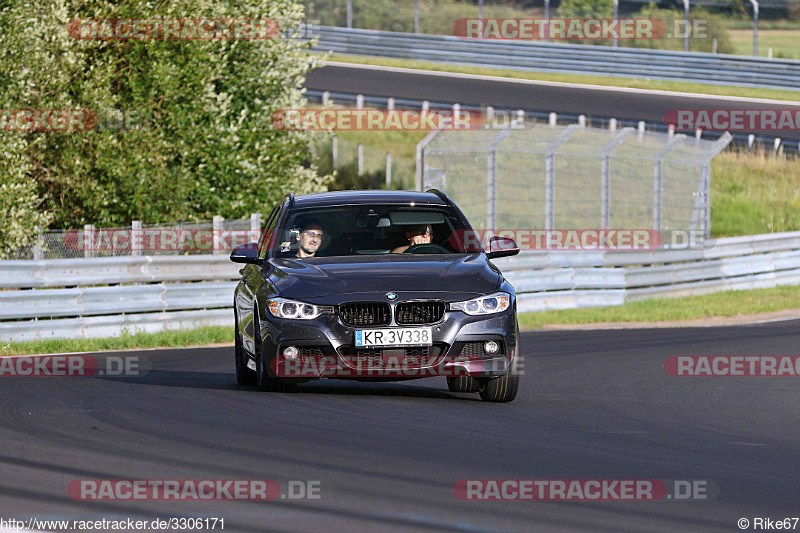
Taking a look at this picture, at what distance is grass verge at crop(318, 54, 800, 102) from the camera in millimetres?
45906

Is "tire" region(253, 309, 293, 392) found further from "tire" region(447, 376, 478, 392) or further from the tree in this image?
the tree

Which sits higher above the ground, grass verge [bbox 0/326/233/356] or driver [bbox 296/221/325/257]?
driver [bbox 296/221/325/257]

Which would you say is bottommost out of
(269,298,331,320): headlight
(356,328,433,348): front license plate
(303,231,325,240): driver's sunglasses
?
(356,328,433,348): front license plate

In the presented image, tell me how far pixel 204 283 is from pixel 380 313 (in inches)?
392

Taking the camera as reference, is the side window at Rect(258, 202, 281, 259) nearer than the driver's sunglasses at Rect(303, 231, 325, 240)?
No

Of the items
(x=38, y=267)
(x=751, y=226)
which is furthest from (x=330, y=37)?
(x=38, y=267)

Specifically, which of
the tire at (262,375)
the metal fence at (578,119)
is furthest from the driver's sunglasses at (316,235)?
the metal fence at (578,119)

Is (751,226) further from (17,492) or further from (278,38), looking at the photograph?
(17,492)

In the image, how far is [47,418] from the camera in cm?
948

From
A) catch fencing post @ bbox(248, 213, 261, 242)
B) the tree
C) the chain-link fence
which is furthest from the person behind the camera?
the tree

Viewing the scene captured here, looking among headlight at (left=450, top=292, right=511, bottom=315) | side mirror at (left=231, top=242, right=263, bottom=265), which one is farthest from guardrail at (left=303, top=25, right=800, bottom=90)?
headlight at (left=450, top=292, right=511, bottom=315)

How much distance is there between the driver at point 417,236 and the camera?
11148 millimetres

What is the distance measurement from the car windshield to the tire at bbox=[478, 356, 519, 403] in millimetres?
1168

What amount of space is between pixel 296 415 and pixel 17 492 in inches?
121
